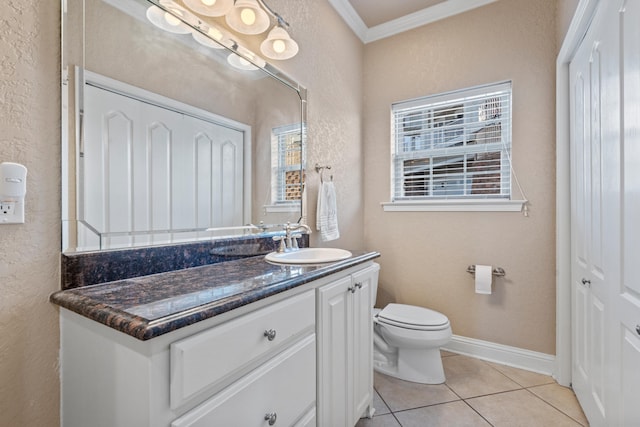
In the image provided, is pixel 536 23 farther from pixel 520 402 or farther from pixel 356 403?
pixel 356 403

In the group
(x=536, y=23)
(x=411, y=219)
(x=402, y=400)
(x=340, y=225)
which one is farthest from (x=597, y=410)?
(x=536, y=23)

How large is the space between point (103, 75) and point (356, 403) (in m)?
1.69

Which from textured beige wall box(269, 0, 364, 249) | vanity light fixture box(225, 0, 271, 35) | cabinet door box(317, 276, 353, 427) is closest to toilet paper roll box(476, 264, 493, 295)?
textured beige wall box(269, 0, 364, 249)

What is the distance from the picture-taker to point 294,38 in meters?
1.85

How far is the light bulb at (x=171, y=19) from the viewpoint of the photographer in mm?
1173

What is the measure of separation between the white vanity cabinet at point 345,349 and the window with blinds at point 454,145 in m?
1.22

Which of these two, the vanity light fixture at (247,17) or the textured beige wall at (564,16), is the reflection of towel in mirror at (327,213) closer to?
the vanity light fixture at (247,17)

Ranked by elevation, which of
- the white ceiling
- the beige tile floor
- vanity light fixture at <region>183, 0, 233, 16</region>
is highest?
the white ceiling

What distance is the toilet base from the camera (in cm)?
191

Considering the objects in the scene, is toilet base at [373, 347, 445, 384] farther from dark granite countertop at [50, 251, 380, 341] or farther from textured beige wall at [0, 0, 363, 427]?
textured beige wall at [0, 0, 363, 427]

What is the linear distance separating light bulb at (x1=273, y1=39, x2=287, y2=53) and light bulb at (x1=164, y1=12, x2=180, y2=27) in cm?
55

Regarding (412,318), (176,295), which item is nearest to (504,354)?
(412,318)

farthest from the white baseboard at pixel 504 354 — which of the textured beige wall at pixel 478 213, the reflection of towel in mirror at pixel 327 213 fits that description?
the reflection of towel in mirror at pixel 327 213

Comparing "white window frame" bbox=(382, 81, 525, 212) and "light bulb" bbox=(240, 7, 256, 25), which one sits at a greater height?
"light bulb" bbox=(240, 7, 256, 25)
